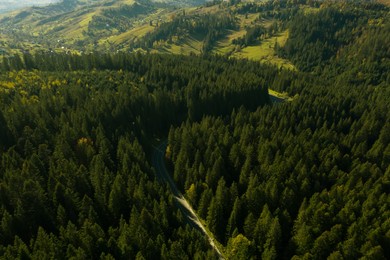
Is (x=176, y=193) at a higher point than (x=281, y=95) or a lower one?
higher

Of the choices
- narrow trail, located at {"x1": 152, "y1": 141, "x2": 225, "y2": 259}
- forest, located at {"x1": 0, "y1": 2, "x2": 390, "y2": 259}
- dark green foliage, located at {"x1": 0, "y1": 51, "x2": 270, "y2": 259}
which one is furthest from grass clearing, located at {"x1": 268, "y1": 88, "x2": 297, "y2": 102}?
narrow trail, located at {"x1": 152, "y1": 141, "x2": 225, "y2": 259}

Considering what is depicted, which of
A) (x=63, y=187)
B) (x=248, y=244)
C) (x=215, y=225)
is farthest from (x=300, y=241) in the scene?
(x=63, y=187)

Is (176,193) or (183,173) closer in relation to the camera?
(176,193)

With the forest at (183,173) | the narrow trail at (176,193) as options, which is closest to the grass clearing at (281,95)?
the forest at (183,173)

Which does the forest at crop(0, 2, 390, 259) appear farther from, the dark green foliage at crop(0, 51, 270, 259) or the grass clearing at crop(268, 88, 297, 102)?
the grass clearing at crop(268, 88, 297, 102)

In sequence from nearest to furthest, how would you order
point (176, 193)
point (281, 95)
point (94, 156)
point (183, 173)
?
point (94, 156), point (176, 193), point (183, 173), point (281, 95)

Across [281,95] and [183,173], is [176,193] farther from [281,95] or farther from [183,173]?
[281,95]

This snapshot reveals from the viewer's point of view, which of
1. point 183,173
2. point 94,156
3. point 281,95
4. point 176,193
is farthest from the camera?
point 281,95

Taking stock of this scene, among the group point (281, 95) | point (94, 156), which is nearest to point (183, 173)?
point (94, 156)
